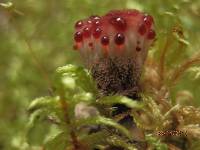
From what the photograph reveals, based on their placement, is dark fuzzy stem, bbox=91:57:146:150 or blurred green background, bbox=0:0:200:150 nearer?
dark fuzzy stem, bbox=91:57:146:150

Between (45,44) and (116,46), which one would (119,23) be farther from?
(45,44)

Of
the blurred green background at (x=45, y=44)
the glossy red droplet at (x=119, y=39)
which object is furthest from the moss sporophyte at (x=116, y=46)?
the blurred green background at (x=45, y=44)

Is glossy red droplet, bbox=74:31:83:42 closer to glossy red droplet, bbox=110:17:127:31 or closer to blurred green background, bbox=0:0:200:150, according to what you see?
glossy red droplet, bbox=110:17:127:31

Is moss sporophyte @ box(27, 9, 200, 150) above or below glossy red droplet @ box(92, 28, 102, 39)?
below

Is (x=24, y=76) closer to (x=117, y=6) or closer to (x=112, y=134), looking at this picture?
(x=117, y=6)

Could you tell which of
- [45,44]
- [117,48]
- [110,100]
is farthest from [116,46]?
[45,44]

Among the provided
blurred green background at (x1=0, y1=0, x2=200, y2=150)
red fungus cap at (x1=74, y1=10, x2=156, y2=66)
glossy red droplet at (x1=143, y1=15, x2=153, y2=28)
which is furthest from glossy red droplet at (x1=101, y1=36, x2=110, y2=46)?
blurred green background at (x1=0, y1=0, x2=200, y2=150)
